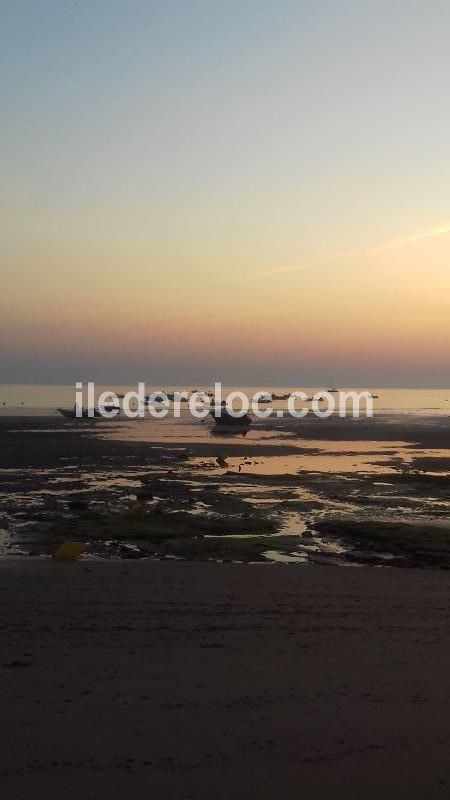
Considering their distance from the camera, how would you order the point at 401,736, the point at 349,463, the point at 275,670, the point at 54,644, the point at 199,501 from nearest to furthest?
the point at 401,736
the point at 275,670
the point at 54,644
the point at 199,501
the point at 349,463

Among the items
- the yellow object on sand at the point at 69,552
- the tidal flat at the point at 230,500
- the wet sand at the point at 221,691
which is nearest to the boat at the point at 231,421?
the tidal flat at the point at 230,500

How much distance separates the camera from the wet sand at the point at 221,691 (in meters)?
5.89

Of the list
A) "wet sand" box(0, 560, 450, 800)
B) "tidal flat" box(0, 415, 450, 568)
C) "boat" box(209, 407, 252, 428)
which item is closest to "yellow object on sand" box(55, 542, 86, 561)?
"tidal flat" box(0, 415, 450, 568)

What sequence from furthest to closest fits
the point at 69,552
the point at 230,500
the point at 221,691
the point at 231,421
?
the point at 231,421
the point at 230,500
the point at 69,552
the point at 221,691

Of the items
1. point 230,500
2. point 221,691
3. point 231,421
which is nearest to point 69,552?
point 221,691

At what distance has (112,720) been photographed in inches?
267

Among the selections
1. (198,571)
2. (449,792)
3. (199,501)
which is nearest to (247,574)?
(198,571)

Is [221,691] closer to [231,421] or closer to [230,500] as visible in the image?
[230,500]

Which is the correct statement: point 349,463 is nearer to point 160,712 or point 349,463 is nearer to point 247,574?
point 247,574

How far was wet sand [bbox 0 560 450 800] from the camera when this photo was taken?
19.3 ft

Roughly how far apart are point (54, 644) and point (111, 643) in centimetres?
71

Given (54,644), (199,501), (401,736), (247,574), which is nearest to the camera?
(401,736)

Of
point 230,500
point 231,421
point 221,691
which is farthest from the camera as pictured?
point 231,421

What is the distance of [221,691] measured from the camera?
7.59 m
